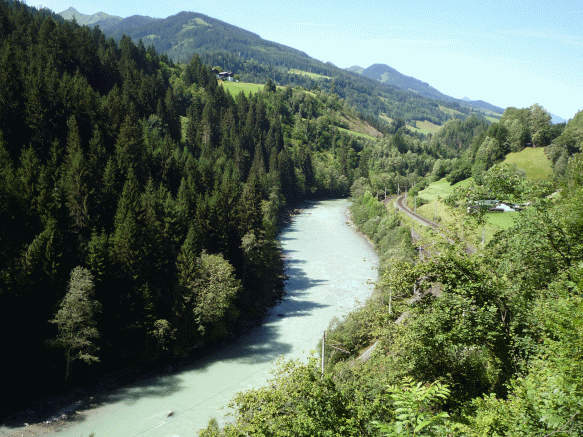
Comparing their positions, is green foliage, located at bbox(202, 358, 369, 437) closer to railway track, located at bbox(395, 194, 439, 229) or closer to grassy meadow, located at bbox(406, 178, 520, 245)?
grassy meadow, located at bbox(406, 178, 520, 245)

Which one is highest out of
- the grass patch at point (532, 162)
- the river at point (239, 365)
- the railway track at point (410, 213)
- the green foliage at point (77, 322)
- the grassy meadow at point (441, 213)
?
the grass patch at point (532, 162)

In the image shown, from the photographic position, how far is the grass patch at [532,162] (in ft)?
294

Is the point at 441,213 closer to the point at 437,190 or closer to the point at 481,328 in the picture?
the point at 437,190

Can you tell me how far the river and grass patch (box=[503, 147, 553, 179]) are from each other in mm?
49224

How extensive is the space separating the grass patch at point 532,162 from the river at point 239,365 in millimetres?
49224

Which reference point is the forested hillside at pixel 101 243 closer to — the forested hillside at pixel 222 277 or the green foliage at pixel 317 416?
the forested hillside at pixel 222 277

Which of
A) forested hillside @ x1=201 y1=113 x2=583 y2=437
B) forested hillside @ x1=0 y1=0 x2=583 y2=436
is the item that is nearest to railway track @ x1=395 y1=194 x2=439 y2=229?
forested hillside @ x1=0 y1=0 x2=583 y2=436

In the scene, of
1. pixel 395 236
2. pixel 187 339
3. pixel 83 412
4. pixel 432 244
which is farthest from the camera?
pixel 395 236

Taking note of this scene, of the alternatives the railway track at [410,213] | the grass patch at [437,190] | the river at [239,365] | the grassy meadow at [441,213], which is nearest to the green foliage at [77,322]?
the river at [239,365]

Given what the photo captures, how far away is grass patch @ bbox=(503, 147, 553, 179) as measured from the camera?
294 ft

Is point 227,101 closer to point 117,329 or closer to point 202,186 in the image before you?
point 202,186

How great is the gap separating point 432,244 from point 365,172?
140 meters

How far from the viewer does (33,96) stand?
51688 millimetres

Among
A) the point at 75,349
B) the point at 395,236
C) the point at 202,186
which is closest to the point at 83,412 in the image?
the point at 75,349
